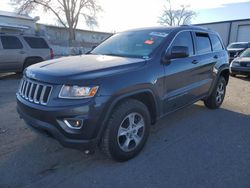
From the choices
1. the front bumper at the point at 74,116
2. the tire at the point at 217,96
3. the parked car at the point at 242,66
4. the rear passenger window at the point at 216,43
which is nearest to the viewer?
the front bumper at the point at 74,116

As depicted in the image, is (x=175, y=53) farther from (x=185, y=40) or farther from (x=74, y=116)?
(x=74, y=116)

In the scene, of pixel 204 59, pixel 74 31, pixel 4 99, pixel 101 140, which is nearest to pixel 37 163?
pixel 101 140

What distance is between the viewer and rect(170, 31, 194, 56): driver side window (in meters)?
4.20

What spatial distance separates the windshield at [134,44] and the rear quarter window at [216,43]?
1.89m

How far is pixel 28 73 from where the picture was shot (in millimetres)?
3361

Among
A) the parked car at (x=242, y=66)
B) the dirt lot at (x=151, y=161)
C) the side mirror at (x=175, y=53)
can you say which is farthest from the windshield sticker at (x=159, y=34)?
the parked car at (x=242, y=66)

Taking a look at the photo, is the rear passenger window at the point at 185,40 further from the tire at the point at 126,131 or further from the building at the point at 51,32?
the building at the point at 51,32

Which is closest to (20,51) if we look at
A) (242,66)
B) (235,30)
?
(242,66)

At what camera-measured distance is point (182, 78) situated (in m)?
4.22

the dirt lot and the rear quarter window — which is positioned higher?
the rear quarter window

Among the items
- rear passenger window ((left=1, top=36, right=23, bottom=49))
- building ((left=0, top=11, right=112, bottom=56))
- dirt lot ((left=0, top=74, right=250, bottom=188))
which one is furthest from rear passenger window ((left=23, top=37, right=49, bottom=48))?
building ((left=0, top=11, right=112, bottom=56))

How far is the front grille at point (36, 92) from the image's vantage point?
9.51ft

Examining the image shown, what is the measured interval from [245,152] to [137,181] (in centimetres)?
189

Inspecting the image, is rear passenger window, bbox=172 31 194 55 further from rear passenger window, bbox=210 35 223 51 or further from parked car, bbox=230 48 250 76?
parked car, bbox=230 48 250 76
